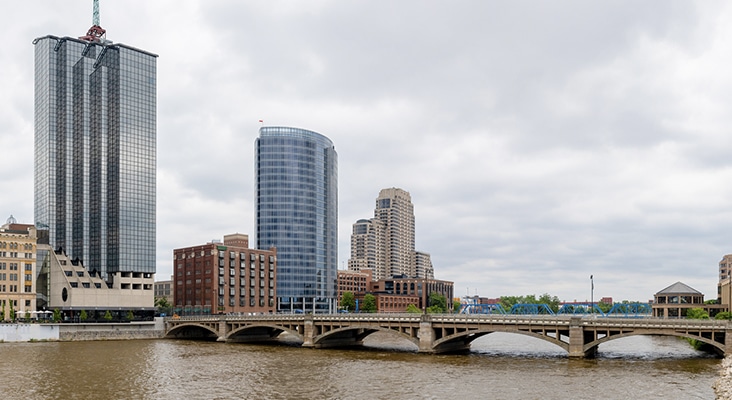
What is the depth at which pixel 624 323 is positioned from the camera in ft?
316

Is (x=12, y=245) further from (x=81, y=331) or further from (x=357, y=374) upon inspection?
(x=357, y=374)

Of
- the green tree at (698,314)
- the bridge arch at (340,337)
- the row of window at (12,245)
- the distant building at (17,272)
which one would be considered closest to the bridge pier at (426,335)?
the bridge arch at (340,337)

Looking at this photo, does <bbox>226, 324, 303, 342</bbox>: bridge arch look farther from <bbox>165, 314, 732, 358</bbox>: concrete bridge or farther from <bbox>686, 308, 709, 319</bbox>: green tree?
<bbox>686, 308, 709, 319</bbox>: green tree

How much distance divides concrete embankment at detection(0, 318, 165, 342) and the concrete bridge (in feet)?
61.9

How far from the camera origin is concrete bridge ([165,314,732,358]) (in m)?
93.5

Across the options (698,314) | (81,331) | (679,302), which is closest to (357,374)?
(81,331)

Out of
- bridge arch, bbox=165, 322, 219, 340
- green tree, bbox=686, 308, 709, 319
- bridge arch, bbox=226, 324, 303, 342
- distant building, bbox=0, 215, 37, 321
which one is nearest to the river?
bridge arch, bbox=226, 324, 303, 342

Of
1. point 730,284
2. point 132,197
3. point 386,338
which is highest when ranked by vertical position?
point 132,197

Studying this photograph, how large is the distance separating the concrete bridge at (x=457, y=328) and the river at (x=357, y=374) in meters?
3.34

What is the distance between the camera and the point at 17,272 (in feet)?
555

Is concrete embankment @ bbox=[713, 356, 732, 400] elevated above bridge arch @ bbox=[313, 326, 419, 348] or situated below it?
above

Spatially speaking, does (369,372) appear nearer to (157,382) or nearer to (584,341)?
(157,382)

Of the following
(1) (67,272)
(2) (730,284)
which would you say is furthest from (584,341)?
(1) (67,272)

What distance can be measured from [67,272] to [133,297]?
19244 millimetres
